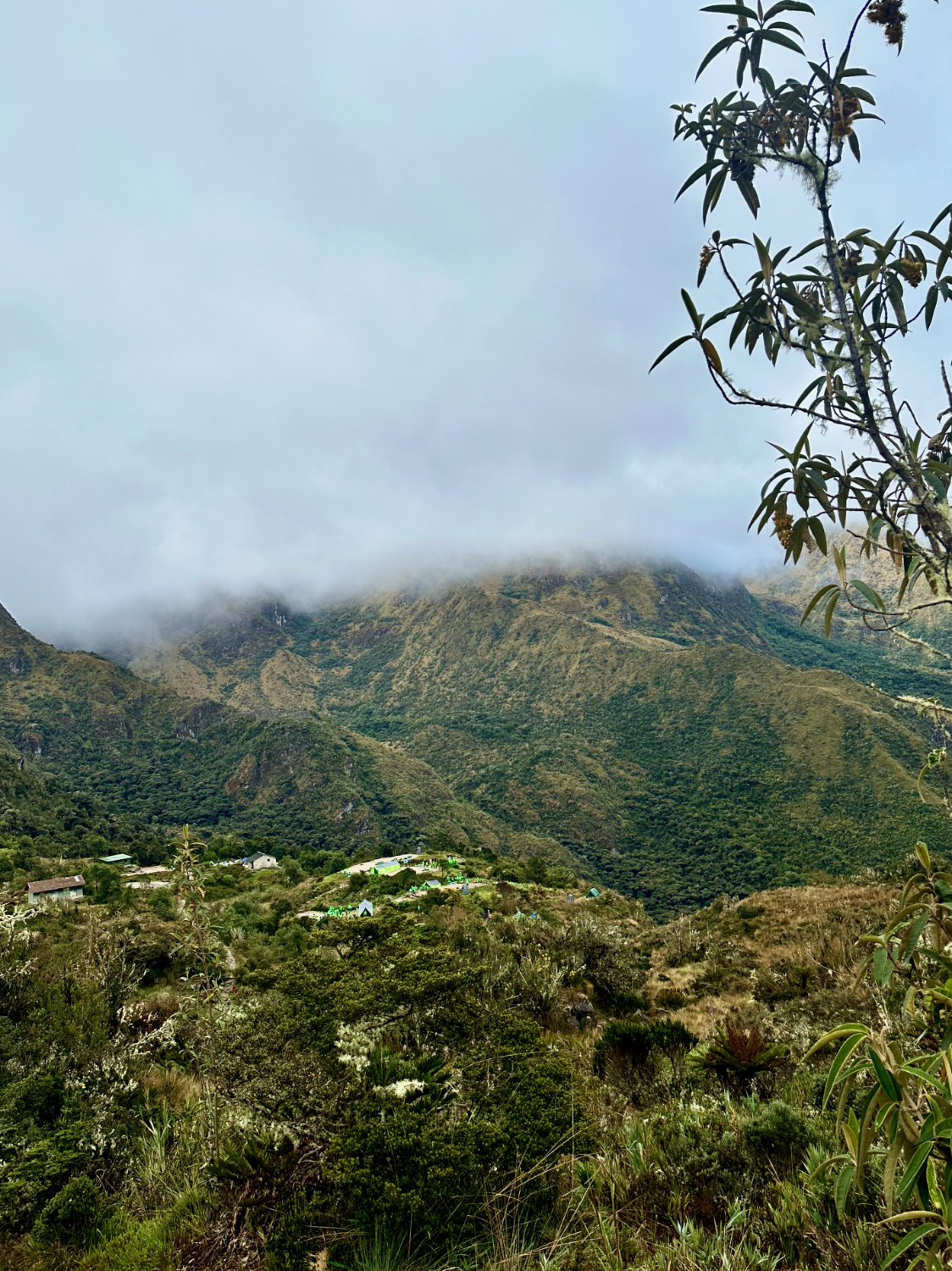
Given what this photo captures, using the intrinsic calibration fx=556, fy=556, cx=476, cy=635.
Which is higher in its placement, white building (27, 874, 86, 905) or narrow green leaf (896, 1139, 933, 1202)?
narrow green leaf (896, 1139, 933, 1202)

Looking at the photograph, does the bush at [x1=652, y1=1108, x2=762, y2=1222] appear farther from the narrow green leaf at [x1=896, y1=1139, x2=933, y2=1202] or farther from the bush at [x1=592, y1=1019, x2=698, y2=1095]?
the narrow green leaf at [x1=896, y1=1139, x2=933, y2=1202]

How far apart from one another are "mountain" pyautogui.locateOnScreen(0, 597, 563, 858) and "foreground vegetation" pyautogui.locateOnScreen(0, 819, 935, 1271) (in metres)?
92.6

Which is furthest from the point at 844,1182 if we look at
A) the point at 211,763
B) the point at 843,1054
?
the point at 211,763

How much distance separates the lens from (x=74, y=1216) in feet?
14.9

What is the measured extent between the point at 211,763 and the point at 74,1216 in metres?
167

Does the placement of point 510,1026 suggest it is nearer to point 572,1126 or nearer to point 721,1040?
point 572,1126

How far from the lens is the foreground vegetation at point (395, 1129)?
334 centimetres

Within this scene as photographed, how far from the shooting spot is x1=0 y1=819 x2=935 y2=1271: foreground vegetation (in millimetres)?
3338

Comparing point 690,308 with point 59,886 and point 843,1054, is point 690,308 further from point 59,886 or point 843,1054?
point 59,886

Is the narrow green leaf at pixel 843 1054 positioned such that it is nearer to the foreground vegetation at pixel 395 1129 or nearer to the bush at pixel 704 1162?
the foreground vegetation at pixel 395 1129

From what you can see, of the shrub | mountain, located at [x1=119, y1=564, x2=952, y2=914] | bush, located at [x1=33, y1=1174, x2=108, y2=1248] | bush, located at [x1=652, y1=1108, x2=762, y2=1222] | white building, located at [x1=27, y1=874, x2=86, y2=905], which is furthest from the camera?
mountain, located at [x1=119, y1=564, x2=952, y2=914]

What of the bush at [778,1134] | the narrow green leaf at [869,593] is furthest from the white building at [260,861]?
the narrow green leaf at [869,593]

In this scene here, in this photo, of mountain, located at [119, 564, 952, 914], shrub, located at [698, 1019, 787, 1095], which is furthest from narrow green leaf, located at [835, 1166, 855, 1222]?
mountain, located at [119, 564, 952, 914]

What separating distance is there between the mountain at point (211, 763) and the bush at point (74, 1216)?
9514 centimetres
